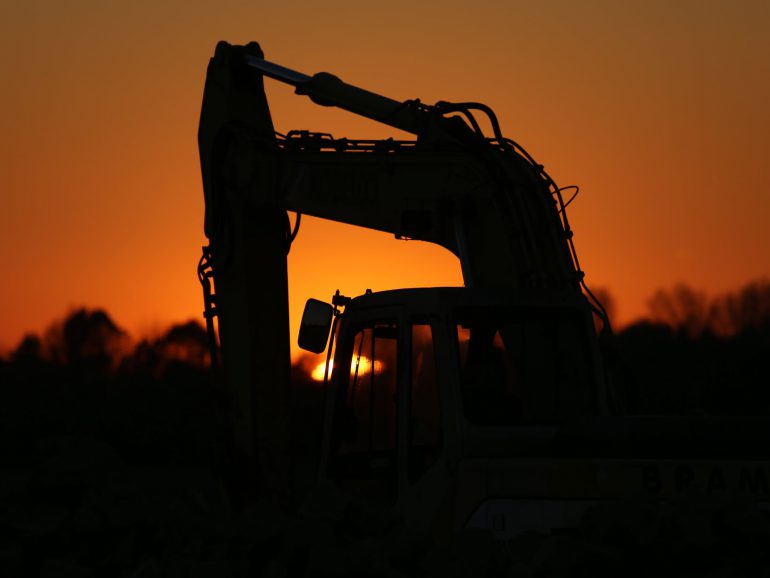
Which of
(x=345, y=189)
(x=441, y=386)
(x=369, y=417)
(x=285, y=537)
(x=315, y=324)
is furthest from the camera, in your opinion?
(x=345, y=189)

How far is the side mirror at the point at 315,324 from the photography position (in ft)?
27.9

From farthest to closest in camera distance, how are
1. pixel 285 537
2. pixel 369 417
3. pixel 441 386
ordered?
pixel 369 417 → pixel 441 386 → pixel 285 537

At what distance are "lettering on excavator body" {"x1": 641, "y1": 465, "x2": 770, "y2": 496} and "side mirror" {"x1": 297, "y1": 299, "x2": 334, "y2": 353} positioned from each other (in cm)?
265

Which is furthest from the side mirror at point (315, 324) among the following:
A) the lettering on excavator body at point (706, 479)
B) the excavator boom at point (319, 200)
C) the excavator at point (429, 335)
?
the lettering on excavator body at point (706, 479)

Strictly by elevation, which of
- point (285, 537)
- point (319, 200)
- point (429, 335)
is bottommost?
point (285, 537)

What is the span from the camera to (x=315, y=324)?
852cm

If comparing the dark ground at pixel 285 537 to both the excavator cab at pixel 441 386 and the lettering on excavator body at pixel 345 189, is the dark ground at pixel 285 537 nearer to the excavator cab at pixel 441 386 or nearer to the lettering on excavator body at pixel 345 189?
the excavator cab at pixel 441 386

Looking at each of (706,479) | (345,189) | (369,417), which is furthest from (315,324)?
(706,479)

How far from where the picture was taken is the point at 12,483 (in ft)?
17.8

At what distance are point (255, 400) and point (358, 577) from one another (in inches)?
222

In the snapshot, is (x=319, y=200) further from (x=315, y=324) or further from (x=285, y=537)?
(x=285, y=537)

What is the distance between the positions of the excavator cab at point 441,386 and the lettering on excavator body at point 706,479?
916mm

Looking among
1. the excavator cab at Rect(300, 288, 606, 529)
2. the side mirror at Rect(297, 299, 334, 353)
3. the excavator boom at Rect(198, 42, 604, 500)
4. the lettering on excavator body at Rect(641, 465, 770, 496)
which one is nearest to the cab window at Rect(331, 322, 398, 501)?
the excavator cab at Rect(300, 288, 606, 529)

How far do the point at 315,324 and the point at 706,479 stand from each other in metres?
2.93
